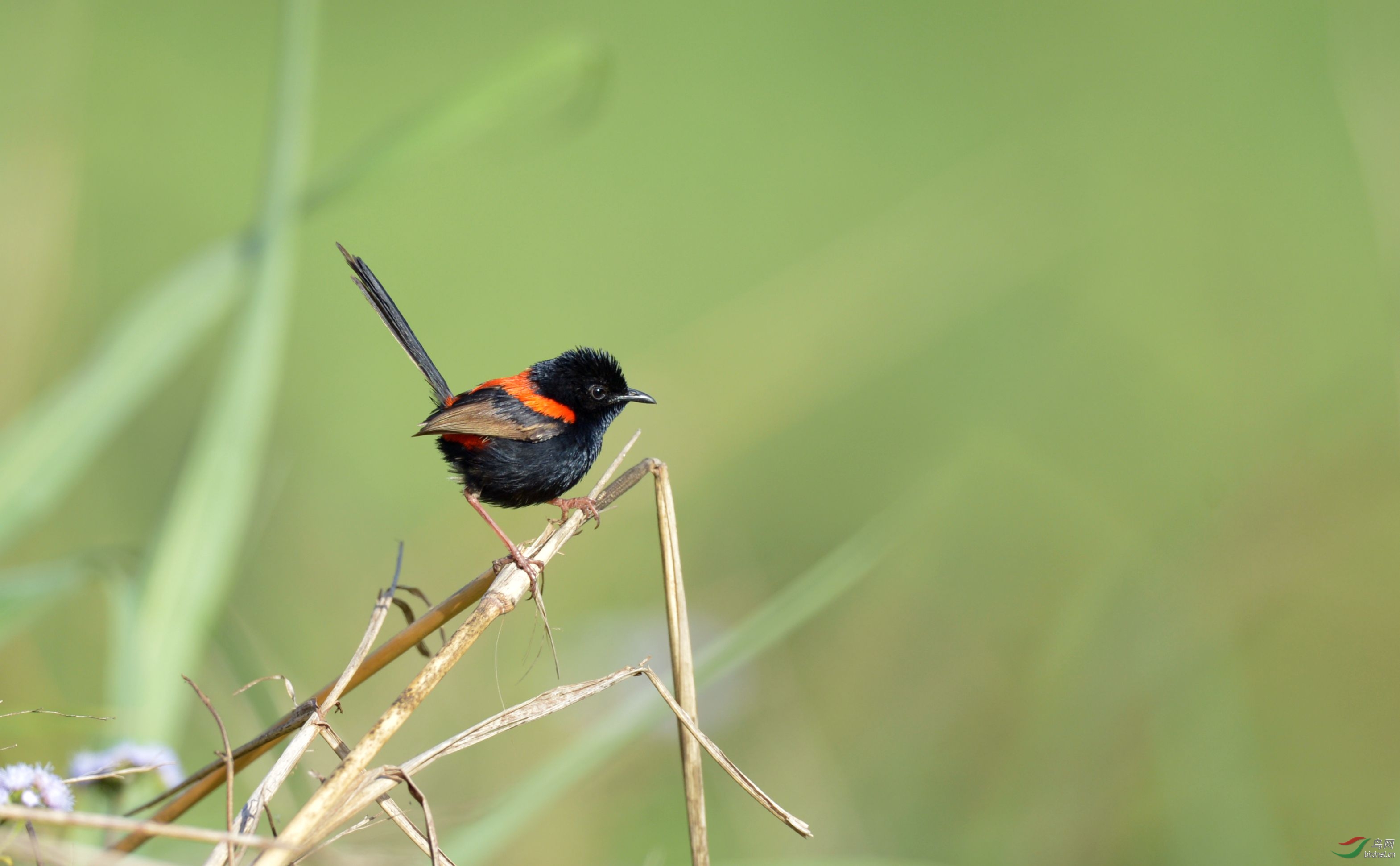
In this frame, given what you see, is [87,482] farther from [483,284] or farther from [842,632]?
[842,632]

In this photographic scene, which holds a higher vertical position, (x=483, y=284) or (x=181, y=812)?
(x=483, y=284)

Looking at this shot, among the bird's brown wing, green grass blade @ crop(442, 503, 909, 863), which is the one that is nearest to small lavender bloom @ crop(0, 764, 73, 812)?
green grass blade @ crop(442, 503, 909, 863)

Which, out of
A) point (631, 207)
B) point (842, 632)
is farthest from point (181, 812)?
point (631, 207)

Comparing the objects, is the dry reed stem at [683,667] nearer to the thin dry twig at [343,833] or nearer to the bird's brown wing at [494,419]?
the thin dry twig at [343,833]

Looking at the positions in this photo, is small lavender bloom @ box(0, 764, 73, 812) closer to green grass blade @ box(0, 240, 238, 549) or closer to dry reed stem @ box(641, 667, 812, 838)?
dry reed stem @ box(641, 667, 812, 838)

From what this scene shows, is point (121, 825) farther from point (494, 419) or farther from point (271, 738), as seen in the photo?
point (494, 419)
